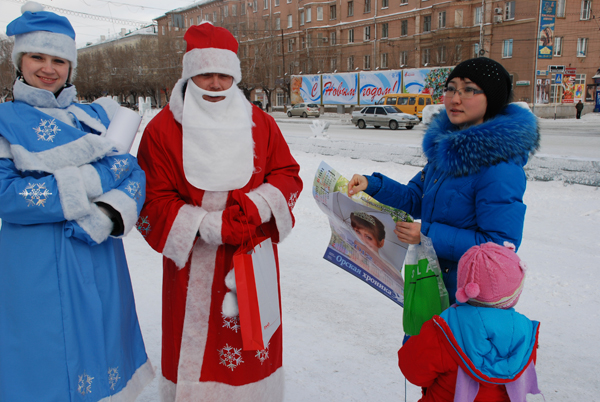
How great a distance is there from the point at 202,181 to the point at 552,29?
39580mm

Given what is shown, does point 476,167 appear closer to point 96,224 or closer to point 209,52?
point 209,52

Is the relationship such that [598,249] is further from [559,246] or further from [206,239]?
[206,239]

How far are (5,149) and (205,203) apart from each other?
29.8 inches

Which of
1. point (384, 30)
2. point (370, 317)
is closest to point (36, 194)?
point (370, 317)

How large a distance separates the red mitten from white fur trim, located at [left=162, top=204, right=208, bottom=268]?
0.10 meters

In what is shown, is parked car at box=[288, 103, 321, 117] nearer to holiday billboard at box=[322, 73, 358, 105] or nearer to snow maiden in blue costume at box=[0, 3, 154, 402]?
holiday billboard at box=[322, 73, 358, 105]

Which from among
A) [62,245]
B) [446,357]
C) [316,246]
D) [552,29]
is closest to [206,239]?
[62,245]

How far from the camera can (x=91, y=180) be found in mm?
1652

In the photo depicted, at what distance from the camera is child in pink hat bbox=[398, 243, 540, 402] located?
54.1 inches

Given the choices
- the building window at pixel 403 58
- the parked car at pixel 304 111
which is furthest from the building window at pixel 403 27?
the parked car at pixel 304 111

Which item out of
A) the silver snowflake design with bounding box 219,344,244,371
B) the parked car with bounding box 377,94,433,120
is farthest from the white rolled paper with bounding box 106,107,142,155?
the parked car with bounding box 377,94,433,120

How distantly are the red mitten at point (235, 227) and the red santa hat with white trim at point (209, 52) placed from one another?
60cm

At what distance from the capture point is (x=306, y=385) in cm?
249

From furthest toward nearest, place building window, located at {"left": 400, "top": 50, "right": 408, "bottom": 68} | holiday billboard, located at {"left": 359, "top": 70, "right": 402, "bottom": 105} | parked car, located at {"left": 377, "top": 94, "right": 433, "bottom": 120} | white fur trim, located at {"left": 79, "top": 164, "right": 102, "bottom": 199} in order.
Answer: building window, located at {"left": 400, "top": 50, "right": 408, "bottom": 68} → holiday billboard, located at {"left": 359, "top": 70, "right": 402, "bottom": 105} → parked car, located at {"left": 377, "top": 94, "right": 433, "bottom": 120} → white fur trim, located at {"left": 79, "top": 164, "right": 102, "bottom": 199}
